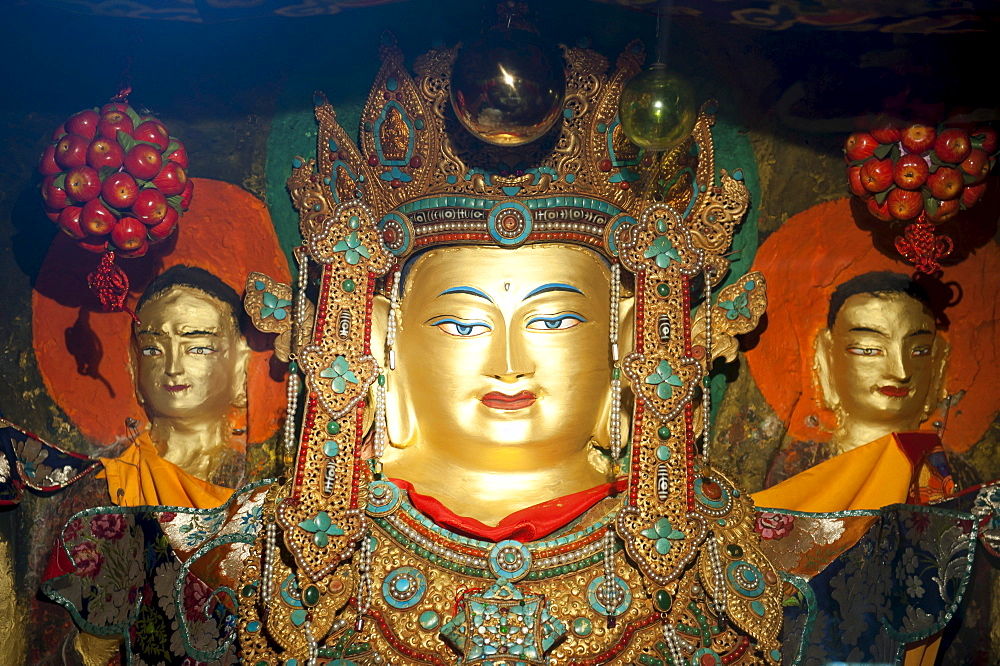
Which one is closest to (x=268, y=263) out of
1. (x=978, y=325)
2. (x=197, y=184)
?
(x=197, y=184)

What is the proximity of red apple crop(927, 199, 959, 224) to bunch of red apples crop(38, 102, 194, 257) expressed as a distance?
7.12 feet

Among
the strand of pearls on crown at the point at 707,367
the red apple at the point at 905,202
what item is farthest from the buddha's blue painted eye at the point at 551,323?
the red apple at the point at 905,202

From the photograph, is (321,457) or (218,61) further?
(218,61)

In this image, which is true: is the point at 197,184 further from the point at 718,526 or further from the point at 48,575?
the point at 718,526

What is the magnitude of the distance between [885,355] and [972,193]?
1.69ft

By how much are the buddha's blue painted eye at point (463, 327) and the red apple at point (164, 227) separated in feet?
2.71

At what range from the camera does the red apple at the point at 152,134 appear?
3.25 meters

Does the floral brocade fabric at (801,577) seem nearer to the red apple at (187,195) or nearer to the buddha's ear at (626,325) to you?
the buddha's ear at (626,325)

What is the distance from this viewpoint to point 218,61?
131 inches

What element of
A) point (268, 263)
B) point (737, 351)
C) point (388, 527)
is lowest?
point (388, 527)

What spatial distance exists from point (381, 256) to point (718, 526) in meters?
1.24

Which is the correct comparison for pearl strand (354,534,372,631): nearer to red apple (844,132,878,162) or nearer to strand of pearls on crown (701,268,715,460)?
strand of pearls on crown (701,268,715,460)

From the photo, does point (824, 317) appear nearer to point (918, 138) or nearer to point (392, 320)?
point (918, 138)

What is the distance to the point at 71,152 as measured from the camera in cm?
322
